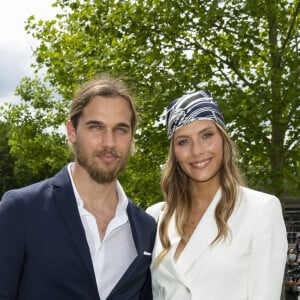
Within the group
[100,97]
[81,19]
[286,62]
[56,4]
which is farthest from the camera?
[56,4]

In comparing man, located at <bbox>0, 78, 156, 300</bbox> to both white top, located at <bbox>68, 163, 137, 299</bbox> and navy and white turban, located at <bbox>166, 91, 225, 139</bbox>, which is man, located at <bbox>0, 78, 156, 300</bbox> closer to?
white top, located at <bbox>68, 163, 137, 299</bbox>

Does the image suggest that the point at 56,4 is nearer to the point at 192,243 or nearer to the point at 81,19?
the point at 81,19

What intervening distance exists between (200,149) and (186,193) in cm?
49

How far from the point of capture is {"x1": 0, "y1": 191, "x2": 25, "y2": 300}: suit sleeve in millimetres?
3062

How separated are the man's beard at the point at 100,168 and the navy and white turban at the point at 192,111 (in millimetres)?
657

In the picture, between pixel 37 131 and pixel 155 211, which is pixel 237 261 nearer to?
pixel 155 211

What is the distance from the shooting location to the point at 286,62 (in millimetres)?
11922

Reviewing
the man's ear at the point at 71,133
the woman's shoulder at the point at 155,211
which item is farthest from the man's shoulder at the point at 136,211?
the man's ear at the point at 71,133

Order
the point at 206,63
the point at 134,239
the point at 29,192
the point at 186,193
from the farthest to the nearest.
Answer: the point at 206,63, the point at 186,193, the point at 134,239, the point at 29,192

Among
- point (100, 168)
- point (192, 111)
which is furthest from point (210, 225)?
point (100, 168)

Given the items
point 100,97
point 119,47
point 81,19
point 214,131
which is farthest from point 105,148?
point 81,19

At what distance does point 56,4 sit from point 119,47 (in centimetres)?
294

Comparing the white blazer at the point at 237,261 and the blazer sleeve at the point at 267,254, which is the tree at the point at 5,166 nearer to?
the white blazer at the point at 237,261

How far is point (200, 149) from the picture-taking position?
Answer: 4023 mm
